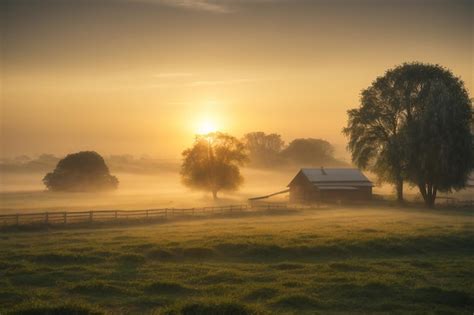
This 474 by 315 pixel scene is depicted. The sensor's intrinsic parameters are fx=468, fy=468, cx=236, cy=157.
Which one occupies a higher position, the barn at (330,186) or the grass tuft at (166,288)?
the barn at (330,186)

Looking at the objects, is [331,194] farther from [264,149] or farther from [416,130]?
[264,149]

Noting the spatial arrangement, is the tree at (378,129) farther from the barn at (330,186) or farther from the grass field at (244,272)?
the grass field at (244,272)

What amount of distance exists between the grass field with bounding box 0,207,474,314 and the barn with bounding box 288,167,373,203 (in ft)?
128

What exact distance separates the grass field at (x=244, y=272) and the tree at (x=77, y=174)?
6352 centimetres

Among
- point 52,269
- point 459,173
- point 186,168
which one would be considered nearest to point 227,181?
point 186,168

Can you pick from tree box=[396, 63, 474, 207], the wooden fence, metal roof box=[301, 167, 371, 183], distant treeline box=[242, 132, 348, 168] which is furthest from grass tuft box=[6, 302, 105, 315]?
distant treeline box=[242, 132, 348, 168]

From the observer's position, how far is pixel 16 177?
15438 centimetres

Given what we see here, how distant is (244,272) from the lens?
23156 millimetres

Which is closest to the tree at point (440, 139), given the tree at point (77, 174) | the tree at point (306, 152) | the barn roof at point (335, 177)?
the barn roof at point (335, 177)

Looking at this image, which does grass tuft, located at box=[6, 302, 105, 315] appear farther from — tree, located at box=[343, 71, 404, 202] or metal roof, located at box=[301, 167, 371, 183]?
metal roof, located at box=[301, 167, 371, 183]

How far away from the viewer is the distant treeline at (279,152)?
17762 centimetres

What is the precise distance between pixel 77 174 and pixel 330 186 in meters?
53.7

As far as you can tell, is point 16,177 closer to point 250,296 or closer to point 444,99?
point 444,99

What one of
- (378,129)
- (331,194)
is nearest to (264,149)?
(331,194)
